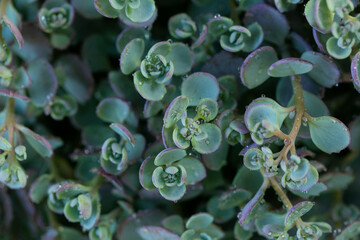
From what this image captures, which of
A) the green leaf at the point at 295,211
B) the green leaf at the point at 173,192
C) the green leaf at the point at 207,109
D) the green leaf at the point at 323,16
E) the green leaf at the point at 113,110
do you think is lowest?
the green leaf at the point at 173,192

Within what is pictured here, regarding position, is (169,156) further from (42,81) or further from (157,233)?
(42,81)

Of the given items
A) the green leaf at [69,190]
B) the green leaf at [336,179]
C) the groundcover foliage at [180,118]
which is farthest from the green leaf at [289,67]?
the green leaf at [69,190]

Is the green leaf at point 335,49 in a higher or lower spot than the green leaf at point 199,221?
higher

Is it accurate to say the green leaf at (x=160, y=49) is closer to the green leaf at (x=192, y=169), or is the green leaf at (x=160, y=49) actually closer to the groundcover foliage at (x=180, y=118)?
the groundcover foliage at (x=180, y=118)

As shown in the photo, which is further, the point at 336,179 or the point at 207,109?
the point at 336,179

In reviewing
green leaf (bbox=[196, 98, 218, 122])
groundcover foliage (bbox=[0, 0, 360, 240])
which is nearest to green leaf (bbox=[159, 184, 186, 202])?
groundcover foliage (bbox=[0, 0, 360, 240])

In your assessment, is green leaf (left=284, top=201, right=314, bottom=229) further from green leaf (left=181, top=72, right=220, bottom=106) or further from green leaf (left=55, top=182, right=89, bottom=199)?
green leaf (left=55, top=182, right=89, bottom=199)

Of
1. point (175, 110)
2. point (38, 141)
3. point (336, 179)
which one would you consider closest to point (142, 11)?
point (175, 110)

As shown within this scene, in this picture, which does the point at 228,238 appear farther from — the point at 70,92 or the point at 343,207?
the point at 70,92
